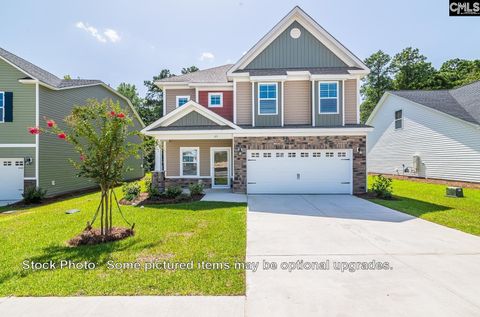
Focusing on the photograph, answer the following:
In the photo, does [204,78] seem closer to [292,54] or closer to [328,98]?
[292,54]

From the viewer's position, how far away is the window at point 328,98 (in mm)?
12672

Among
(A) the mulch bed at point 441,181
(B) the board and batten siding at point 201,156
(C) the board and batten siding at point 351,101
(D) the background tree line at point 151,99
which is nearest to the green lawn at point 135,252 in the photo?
(B) the board and batten siding at point 201,156

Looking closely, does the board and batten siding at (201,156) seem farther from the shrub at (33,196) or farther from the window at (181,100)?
the shrub at (33,196)

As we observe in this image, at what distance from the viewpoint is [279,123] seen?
1271 centimetres

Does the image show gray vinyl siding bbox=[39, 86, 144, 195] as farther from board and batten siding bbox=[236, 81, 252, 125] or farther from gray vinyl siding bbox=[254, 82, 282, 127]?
gray vinyl siding bbox=[254, 82, 282, 127]

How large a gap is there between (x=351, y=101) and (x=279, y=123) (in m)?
3.91

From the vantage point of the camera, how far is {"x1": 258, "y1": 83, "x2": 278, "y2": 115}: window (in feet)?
41.7

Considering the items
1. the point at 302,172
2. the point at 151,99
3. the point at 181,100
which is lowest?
the point at 302,172

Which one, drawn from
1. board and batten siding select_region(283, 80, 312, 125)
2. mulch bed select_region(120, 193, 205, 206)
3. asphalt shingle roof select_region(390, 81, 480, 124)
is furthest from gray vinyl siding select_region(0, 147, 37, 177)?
asphalt shingle roof select_region(390, 81, 480, 124)

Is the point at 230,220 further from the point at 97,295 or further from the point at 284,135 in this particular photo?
the point at 284,135

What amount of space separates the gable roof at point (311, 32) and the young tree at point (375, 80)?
29.3 meters

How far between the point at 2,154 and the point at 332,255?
15.8m

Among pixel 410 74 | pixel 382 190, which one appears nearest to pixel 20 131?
pixel 382 190

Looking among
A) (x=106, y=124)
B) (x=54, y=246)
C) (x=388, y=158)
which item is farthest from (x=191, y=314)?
(x=388, y=158)
